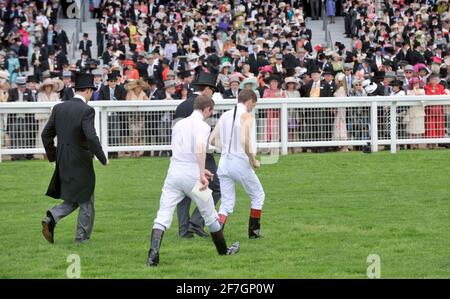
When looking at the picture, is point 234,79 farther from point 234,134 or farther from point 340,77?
point 234,134

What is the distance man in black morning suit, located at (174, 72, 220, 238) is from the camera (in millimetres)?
13406

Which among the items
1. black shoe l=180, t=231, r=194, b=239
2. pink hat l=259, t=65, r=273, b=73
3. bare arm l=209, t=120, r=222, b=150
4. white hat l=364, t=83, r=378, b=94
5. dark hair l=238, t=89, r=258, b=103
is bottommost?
black shoe l=180, t=231, r=194, b=239

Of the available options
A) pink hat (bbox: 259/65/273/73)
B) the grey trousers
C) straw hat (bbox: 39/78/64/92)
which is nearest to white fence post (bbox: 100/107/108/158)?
straw hat (bbox: 39/78/64/92)

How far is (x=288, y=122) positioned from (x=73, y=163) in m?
9.15

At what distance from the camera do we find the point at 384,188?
1741 centimetres

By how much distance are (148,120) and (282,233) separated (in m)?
8.22

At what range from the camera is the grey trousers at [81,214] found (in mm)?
12961

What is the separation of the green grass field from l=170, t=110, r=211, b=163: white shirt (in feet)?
3.42

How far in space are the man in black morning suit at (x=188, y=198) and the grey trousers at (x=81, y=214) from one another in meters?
1.06

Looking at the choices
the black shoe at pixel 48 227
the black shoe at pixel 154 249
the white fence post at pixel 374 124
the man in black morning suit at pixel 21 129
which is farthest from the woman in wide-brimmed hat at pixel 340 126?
the black shoe at pixel 154 249

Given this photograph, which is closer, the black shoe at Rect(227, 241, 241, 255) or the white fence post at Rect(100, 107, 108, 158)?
the black shoe at Rect(227, 241, 241, 255)

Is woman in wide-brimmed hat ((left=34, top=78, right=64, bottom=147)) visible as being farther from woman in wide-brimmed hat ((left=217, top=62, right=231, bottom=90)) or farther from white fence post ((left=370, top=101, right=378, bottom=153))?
white fence post ((left=370, top=101, right=378, bottom=153))

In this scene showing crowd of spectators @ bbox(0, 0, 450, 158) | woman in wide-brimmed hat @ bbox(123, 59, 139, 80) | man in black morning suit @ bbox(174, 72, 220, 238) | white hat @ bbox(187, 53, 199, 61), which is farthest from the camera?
white hat @ bbox(187, 53, 199, 61)
